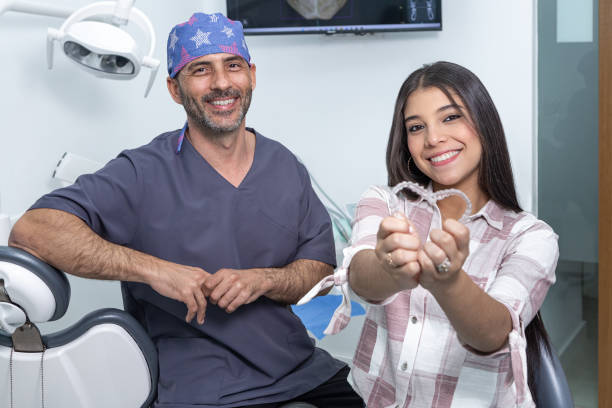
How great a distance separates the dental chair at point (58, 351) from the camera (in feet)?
3.81

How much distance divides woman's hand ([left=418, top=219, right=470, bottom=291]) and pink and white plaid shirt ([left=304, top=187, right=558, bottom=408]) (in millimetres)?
205

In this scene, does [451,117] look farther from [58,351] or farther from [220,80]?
[58,351]

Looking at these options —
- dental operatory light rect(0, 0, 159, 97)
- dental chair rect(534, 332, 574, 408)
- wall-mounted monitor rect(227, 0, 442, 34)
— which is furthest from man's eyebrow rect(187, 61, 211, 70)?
wall-mounted monitor rect(227, 0, 442, 34)

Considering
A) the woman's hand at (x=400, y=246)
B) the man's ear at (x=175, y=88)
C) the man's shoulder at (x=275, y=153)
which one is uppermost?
the man's ear at (x=175, y=88)

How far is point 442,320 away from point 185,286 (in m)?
0.51

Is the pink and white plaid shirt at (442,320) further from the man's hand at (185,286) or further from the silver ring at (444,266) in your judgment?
the man's hand at (185,286)

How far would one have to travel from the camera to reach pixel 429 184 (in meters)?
1.26

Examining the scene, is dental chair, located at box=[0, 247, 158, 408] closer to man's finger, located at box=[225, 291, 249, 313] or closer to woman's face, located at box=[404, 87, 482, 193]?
man's finger, located at box=[225, 291, 249, 313]

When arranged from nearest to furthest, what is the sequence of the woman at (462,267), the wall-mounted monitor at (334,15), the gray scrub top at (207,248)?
the woman at (462,267) → the gray scrub top at (207,248) → the wall-mounted monitor at (334,15)

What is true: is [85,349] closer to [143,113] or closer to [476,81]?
[476,81]

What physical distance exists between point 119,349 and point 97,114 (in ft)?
3.58

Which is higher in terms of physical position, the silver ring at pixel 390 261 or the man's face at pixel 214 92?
the man's face at pixel 214 92

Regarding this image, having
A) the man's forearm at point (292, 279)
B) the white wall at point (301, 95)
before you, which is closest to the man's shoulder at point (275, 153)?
the man's forearm at point (292, 279)

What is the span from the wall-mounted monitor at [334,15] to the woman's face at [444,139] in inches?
49.7
